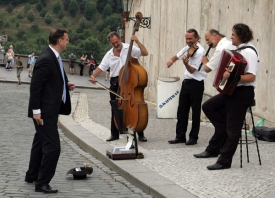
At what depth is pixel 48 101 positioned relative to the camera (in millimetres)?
7652

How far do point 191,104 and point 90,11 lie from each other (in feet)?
487

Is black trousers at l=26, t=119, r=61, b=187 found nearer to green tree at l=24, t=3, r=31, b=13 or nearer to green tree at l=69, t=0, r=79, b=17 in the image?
green tree at l=69, t=0, r=79, b=17

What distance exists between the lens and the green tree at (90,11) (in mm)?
157000

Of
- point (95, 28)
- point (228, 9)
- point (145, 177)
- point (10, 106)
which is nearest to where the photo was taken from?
point (145, 177)

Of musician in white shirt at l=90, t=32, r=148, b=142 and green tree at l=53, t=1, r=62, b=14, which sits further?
green tree at l=53, t=1, r=62, b=14

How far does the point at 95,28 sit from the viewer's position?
152875mm

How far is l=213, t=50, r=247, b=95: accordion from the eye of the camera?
26.9 ft

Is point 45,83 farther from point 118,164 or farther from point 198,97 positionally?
point 198,97

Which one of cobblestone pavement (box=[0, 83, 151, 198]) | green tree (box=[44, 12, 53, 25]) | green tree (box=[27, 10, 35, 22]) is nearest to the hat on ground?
cobblestone pavement (box=[0, 83, 151, 198])

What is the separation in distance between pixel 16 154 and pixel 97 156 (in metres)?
1.29

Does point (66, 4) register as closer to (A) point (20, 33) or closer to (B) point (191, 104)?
(A) point (20, 33)

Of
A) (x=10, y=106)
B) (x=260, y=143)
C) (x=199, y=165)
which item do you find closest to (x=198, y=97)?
(x=260, y=143)

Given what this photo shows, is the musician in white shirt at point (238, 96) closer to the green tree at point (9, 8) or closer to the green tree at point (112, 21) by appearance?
the green tree at point (112, 21)

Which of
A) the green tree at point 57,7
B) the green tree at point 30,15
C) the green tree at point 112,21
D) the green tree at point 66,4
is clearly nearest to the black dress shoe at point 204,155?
the green tree at point 112,21
